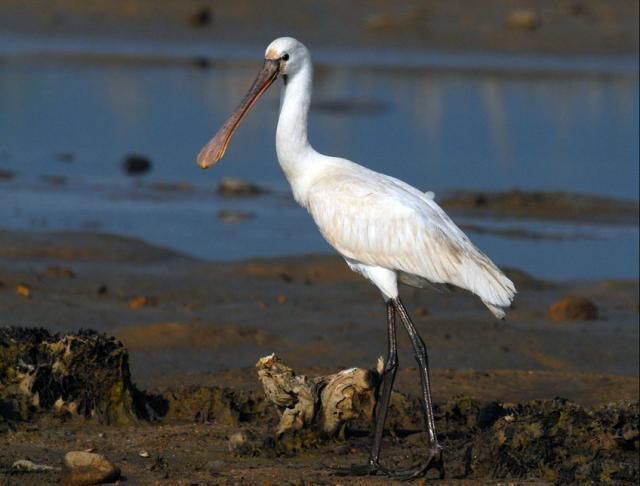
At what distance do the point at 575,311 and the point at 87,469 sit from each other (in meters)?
6.89

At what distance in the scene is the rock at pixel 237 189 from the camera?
61.9ft

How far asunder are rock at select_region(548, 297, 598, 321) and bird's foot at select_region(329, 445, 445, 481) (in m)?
5.48

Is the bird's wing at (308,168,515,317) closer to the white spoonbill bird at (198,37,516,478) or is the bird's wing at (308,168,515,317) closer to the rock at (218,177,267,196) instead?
the white spoonbill bird at (198,37,516,478)

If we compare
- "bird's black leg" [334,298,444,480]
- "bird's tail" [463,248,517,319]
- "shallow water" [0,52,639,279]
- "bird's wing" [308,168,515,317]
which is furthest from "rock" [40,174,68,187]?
"bird's tail" [463,248,517,319]

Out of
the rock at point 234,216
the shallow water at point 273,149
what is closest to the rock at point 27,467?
the shallow water at point 273,149

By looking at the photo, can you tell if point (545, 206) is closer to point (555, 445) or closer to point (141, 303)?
Answer: point (141, 303)

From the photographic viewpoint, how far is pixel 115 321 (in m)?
12.1

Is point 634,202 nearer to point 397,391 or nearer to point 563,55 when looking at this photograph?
point 397,391

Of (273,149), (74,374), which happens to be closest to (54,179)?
(273,149)

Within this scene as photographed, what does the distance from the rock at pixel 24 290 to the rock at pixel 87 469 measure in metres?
5.70

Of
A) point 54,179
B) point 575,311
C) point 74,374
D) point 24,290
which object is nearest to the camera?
point 74,374

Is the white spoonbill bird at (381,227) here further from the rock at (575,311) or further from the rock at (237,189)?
the rock at (237,189)

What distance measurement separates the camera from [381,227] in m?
8.26

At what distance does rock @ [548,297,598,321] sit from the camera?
12914 mm
